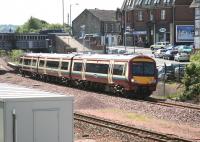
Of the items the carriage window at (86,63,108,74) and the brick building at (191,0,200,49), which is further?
the brick building at (191,0,200,49)

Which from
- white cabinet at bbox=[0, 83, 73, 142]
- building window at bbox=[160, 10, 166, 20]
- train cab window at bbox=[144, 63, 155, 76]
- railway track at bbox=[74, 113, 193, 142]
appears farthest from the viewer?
building window at bbox=[160, 10, 166, 20]

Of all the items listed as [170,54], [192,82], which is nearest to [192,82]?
[192,82]

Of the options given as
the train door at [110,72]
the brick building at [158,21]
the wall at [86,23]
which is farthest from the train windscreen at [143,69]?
the wall at [86,23]

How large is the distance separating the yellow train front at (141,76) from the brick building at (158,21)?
5415cm

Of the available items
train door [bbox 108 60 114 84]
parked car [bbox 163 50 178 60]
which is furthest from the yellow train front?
parked car [bbox 163 50 178 60]

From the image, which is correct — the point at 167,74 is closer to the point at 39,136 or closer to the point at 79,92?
the point at 79,92

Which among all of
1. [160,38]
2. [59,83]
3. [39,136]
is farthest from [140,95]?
[160,38]

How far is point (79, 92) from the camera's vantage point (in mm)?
36750

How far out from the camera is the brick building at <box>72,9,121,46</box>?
109m

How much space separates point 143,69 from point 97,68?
4.66 metres

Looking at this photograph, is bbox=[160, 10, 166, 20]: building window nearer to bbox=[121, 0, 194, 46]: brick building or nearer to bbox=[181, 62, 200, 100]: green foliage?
bbox=[121, 0, 194, 46]: brick building

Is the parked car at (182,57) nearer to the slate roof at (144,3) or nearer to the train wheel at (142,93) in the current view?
the train wheel at (142,93)

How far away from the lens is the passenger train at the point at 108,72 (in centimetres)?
3306

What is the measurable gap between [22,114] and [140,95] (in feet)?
70.0
